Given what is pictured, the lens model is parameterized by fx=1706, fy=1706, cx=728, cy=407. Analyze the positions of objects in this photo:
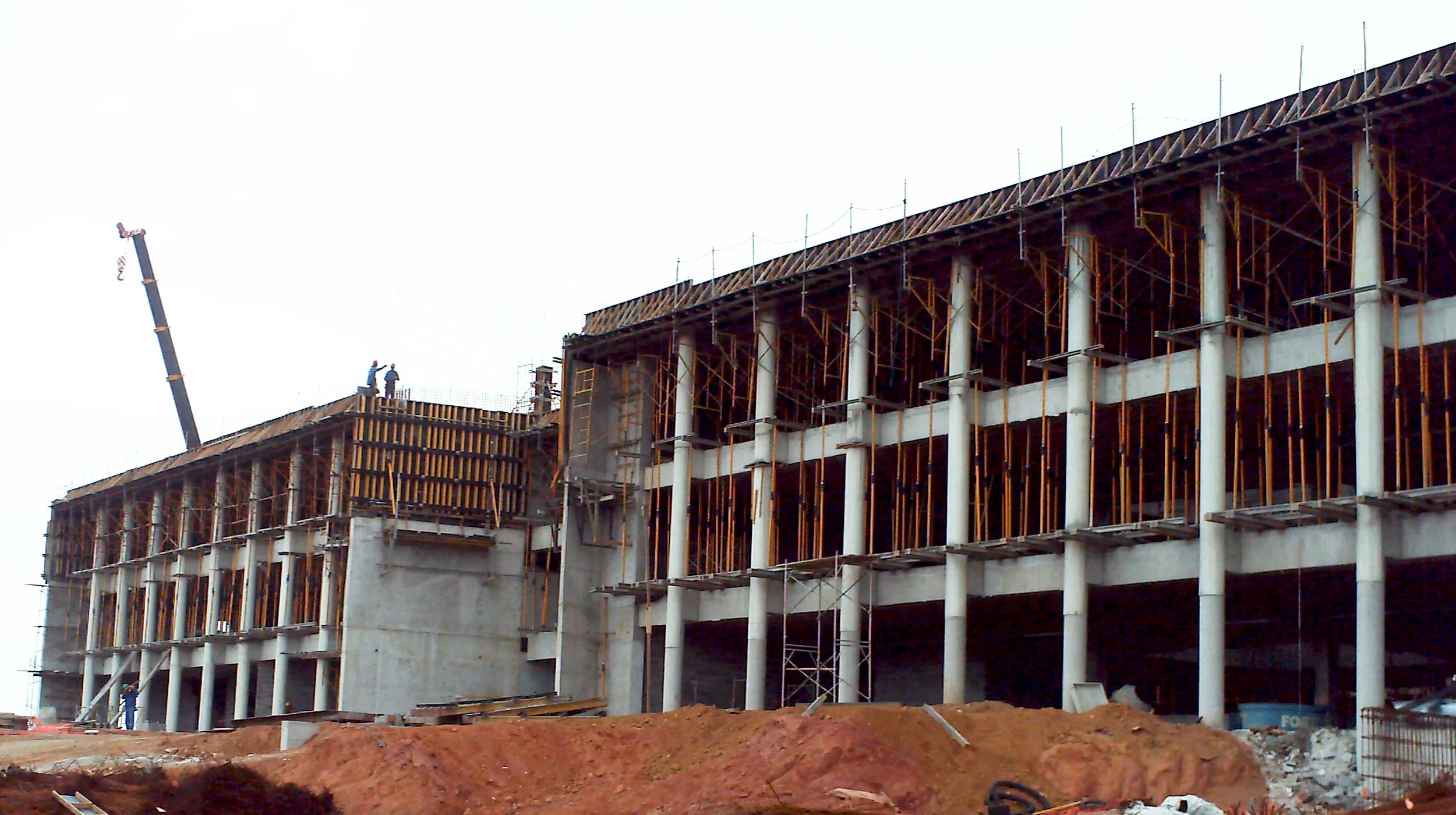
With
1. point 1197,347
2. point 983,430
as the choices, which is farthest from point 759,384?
point 1197,347

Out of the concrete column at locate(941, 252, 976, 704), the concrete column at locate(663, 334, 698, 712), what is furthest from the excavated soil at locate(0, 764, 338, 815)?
the concrete column at locate(663, 334, 698, 712)

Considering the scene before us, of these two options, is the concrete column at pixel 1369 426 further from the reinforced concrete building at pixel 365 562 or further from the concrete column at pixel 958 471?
the reinforced concrete building at pixel 365 562

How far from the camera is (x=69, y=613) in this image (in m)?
76.3

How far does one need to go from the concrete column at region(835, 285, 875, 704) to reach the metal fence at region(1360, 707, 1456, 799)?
46.9ft

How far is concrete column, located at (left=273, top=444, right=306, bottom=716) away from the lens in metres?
54.4

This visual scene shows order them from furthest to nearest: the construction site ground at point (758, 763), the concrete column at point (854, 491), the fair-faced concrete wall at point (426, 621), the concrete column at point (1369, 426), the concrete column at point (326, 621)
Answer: the concrete column at point (326, 621), the fair-faced concrete wall at point (426, 621), the concrete column at point (854, 491), the concrete column at point (1369, 426), the construction site ground at point (758, 763)

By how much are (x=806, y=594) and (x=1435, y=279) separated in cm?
1620

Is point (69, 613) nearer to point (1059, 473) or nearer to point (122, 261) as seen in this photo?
point (122, 261)

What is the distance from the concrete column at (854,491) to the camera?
131ft

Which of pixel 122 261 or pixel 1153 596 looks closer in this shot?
pixel 1153 596

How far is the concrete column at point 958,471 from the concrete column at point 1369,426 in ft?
30.8

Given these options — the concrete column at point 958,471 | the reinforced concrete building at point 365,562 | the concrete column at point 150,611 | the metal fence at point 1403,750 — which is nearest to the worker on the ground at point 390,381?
the reinforced concrete building at point 365,562

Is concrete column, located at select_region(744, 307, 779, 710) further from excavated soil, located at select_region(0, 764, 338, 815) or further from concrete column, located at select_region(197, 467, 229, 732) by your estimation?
concrete column, located at select_region(197, 467, 229, 732)

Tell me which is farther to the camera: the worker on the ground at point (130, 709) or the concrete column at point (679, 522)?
the worker on the ground at point (130, 709)
